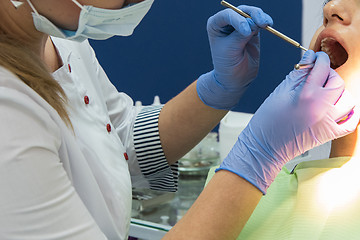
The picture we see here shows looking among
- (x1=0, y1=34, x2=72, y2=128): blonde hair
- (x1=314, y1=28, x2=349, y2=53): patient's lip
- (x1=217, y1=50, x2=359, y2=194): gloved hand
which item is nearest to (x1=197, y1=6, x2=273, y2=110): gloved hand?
(x1=314, y1=28, x2=349, y2=53): patient's lip

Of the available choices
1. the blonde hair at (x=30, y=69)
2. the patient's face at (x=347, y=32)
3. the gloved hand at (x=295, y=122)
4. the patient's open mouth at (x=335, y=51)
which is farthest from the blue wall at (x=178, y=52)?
the blonde hair at (x=30, y=69)

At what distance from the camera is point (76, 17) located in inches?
43.7

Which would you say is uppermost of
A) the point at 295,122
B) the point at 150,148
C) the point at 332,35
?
the point at 332,35

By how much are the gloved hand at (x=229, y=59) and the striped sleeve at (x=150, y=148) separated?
220 mm

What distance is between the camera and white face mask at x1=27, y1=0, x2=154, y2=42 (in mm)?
1086

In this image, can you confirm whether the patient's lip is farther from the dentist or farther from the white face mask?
the white face mask

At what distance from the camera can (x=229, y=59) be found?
1470 mm

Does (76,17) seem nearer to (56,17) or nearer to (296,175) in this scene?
(56,17)

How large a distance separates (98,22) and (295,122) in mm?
542

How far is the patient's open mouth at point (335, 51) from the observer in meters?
1.41

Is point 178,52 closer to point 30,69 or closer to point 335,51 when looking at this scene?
point 335,51

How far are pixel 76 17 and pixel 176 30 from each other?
58.7 inches

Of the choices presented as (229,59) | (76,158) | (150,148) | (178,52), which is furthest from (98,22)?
(178,52)

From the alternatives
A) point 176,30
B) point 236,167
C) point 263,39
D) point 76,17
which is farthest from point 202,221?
point 176,30
